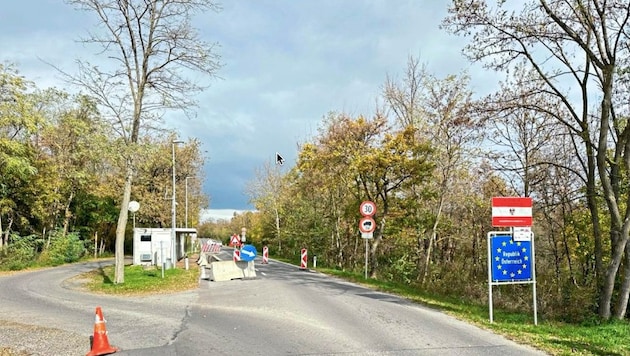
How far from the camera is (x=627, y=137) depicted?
11.6 meters

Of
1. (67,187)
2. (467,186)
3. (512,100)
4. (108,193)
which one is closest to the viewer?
(512,100)

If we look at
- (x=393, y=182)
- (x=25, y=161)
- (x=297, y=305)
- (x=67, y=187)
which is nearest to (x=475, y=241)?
(x=393, y=182)

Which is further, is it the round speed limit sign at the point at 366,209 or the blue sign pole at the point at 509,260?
the round speed limit sign at the point at 366,209

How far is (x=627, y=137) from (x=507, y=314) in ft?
17.6

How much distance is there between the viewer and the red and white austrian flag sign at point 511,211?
33.0 feet

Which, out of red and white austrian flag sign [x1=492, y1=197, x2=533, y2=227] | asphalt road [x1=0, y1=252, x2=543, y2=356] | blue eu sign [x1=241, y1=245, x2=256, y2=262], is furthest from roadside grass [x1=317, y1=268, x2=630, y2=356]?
blue eu sign [x1=241, y1=245, x2=256, y2=262]

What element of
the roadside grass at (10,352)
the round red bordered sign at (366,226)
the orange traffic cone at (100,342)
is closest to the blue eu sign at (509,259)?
the orange traffic cone at (100,342)

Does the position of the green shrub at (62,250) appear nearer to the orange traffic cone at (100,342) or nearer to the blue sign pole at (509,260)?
the orange traffic cone at (100,342)

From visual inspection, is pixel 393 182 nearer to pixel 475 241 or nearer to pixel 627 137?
pixel 475 241

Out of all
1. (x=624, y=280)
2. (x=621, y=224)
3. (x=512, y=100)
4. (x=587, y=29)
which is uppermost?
(x=587, y=29)

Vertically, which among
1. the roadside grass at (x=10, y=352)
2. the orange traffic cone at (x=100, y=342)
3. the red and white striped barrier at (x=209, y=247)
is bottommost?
the red and white striped barrier at (x=209, y=247)

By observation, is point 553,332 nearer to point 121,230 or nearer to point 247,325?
point 247,325

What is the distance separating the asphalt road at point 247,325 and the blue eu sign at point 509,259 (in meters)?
1.56

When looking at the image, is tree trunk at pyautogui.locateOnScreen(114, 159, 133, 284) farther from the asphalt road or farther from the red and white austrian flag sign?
the red and white austrian flag sign
